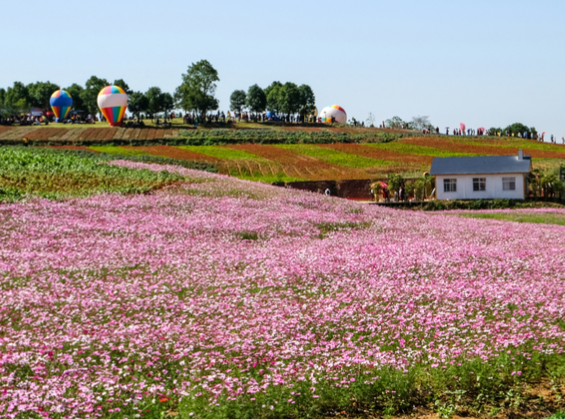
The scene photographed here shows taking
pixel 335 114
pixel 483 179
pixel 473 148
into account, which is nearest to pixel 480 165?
pixel 483 179

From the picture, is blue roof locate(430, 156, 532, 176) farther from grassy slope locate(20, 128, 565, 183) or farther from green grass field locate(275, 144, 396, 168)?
green grass field locate(275, 144, 396, 168)

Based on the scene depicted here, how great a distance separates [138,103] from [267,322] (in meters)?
176

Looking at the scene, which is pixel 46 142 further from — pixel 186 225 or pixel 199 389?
pixel 199 389

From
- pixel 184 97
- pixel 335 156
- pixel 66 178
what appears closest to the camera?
pixel 66 178

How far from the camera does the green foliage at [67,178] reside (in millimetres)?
34344

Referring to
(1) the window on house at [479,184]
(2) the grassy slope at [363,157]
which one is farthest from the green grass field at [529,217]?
(2) the grassy slope at [363,157]

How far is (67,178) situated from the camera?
38812 mm

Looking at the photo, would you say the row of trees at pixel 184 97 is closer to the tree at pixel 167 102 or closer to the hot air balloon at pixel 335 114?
the tree at pixel 167 102

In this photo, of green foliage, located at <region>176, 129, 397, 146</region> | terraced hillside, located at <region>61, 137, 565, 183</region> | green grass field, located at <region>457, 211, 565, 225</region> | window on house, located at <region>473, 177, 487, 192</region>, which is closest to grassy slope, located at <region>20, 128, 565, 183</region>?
terraced hillside, located at <region>61, 137, 565, 183</region>

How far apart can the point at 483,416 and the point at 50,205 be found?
24.7 meters

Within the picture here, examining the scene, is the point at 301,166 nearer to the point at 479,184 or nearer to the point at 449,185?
the point at 449,185

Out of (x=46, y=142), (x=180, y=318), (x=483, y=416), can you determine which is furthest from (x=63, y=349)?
(x=46, y=142)

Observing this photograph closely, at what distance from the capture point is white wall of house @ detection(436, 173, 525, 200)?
2403 inches

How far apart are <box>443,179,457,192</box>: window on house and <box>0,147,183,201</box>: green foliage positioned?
3082 cm
